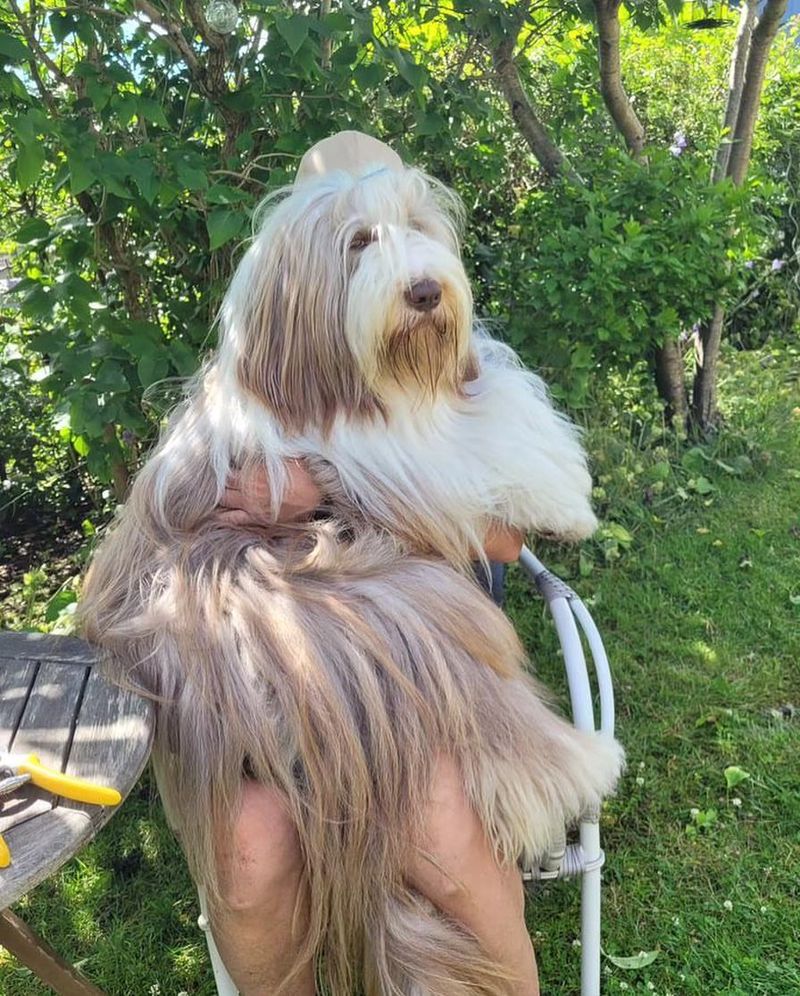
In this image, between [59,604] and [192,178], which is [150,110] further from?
Result: [59,604]

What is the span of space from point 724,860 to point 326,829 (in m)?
1.25

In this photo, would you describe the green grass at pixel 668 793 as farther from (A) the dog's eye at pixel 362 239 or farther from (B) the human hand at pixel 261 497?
(A) the dog's eye at pixel 362 239

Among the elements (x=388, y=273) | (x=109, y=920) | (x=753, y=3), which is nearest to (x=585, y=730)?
(x=388, y=273)

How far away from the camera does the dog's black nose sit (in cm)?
159

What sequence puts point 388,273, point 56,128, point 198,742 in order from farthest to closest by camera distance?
1. point 56,128
2. point 388,273
3. point 198,742

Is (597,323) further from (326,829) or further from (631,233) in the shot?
(326,829)

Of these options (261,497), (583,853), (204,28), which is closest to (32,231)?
(204,28)

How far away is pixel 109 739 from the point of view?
136cm

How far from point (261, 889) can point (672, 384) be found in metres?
3.11

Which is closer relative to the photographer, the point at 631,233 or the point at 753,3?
the point at 631,233

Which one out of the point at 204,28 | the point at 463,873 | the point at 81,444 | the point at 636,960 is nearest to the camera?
the point at 463,873

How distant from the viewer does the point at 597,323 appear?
3125mm

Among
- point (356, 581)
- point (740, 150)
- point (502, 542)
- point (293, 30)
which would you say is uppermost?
point (293, 30)

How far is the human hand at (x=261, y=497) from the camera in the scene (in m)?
1.70
